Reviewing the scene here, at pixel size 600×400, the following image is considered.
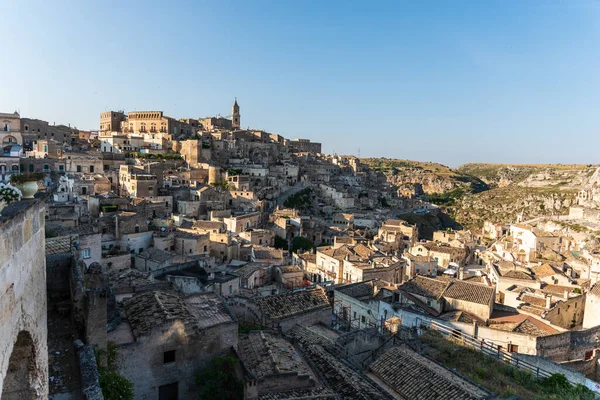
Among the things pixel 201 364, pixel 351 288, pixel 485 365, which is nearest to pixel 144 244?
pixel 351 288

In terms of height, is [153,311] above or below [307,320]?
above

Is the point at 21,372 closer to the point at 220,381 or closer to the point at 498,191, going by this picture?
the point at 220,381

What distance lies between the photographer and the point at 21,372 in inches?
190

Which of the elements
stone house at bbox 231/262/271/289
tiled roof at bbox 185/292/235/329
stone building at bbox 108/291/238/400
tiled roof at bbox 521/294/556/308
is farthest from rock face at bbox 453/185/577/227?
stone building at bbox 108/291/238/400

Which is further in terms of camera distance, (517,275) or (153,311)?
(517,275)

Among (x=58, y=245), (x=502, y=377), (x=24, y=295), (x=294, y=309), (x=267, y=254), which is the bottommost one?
(x=267, y=254)

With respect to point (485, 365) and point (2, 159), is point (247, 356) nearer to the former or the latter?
point (485, 365)

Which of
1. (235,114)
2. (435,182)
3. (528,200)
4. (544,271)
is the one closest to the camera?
(544,271)

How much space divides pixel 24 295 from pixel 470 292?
18.9m

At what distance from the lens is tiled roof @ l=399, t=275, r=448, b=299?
67.2 ft

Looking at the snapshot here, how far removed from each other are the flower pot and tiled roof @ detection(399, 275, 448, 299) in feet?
59.3

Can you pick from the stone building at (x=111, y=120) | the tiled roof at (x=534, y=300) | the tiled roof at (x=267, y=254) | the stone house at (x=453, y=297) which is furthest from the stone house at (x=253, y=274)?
the stone building at (x=111, y=120)

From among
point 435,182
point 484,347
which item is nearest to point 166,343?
point 484,347

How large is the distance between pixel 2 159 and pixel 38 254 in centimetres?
4167
